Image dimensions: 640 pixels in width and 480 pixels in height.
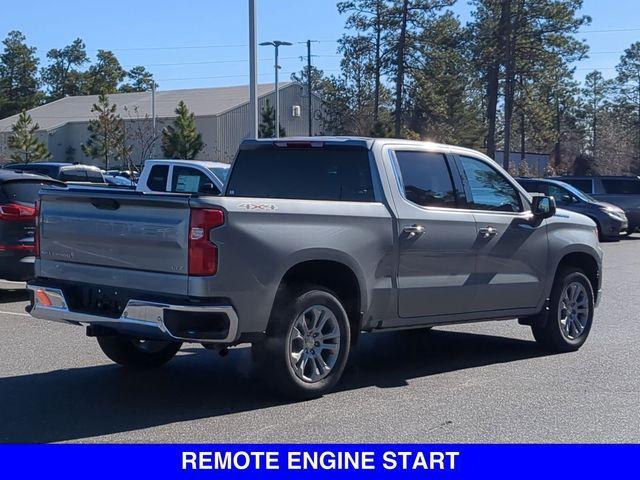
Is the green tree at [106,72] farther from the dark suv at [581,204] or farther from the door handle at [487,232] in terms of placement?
the door handle at [487,232]

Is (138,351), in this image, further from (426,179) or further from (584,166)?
(584,166)

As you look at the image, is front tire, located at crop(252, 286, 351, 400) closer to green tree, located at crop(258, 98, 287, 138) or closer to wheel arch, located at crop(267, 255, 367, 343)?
wheel arch, located at crop(267, 255, 367, 343)

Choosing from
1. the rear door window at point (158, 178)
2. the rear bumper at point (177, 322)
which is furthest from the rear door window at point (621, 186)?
the rear bumper at point (177, 322)

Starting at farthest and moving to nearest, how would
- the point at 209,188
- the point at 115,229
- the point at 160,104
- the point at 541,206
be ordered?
the point at 160,104 → the point at 209,188 → the point at 541,206 → the point at 115,229

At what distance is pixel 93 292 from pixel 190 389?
3.94ft

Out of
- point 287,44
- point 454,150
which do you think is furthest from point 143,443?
point 287,44

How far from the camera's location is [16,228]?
456 inches

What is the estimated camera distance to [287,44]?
143 feet

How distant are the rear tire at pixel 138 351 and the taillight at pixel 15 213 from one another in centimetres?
452

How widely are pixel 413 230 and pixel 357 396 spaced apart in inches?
55.8

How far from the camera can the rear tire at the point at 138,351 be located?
7.66 m

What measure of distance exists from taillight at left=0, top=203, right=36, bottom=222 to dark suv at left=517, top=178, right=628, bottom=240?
1617cm

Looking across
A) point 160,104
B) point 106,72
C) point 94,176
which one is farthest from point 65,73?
point 94,176

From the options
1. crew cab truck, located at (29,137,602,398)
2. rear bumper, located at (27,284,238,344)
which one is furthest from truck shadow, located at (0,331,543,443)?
rear bumper, located at (27,284,238,344)
